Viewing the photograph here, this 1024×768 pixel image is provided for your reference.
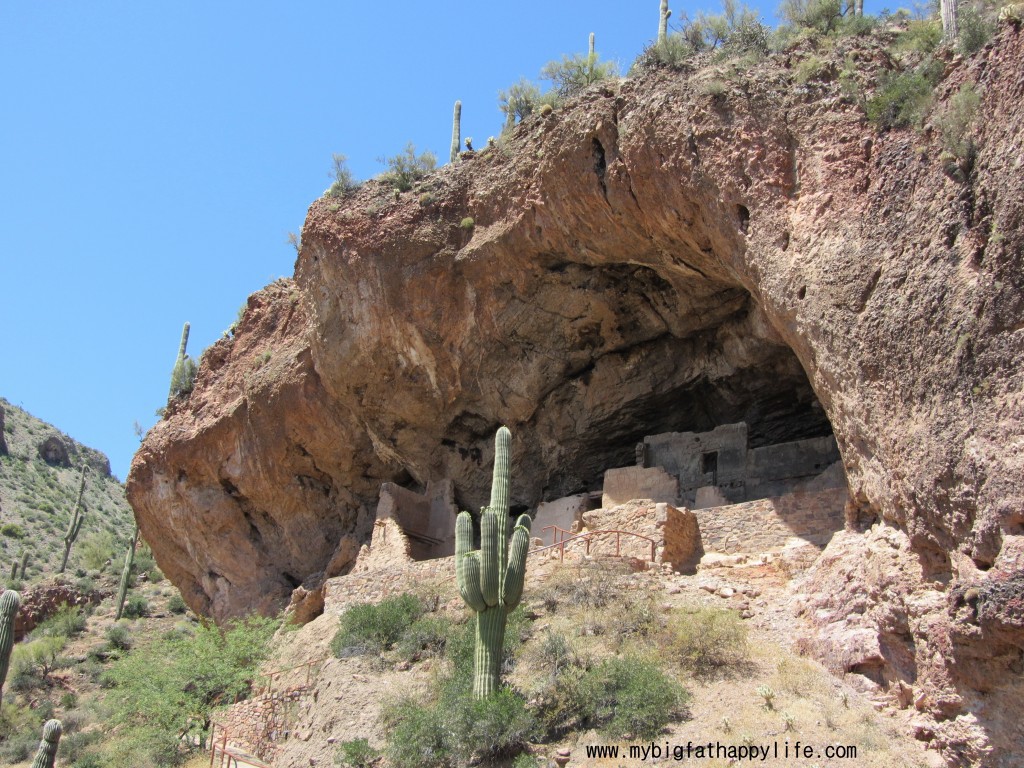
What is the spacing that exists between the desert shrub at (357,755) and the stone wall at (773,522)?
6.11 metres

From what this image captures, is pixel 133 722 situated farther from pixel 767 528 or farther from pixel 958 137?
pixel 958 137

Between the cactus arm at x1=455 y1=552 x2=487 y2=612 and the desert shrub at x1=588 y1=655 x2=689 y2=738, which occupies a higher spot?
the cactus arm at x1=455 y1=552 x2=487 y2=612

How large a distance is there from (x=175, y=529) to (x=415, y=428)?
7671 mm

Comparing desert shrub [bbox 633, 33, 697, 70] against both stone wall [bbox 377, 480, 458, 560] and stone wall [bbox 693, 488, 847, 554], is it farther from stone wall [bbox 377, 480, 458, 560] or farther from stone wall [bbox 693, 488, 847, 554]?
stone wall [bbox 377, 480, 458, 560]

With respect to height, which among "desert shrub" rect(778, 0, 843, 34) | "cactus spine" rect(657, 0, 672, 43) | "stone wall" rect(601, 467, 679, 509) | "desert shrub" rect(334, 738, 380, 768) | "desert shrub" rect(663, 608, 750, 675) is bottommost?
"desert shrub" rect(334, 738, 380, 768)

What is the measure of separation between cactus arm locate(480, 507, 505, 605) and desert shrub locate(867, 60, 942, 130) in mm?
7049

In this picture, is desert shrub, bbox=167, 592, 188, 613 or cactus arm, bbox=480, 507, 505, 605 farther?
desert shrub, bbox=167, 592, 188, 613

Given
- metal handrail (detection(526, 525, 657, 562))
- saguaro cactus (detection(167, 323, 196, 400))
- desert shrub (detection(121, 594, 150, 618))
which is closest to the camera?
metal handrail (detection(526, 525, 657, 562))

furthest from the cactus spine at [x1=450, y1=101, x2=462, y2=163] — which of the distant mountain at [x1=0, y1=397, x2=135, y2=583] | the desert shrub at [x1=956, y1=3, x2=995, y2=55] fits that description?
the distant mountain at [x1=0, y1=397, x2=135, y2=583]

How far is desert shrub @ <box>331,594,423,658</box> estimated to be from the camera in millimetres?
16375

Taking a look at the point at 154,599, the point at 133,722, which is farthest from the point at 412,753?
the point at 154,599

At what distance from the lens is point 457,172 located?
20.4 m

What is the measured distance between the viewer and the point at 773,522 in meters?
16.0

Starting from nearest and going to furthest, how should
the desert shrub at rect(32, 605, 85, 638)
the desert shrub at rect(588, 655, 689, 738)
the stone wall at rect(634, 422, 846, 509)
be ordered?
the desert shrub at rect(588, 655, 689, 738), the stone wall at rect(634, 422, 846, 509), the desert shrub at rect(32, 605, 85, 638)
